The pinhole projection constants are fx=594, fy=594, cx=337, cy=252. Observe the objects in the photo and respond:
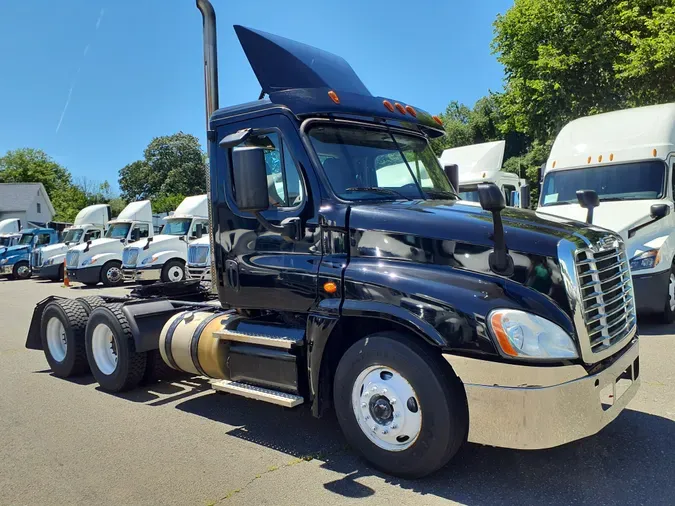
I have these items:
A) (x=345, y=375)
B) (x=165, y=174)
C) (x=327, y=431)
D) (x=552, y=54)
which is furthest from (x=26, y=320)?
(x=165, y=174)

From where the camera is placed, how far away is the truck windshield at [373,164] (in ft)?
14.5

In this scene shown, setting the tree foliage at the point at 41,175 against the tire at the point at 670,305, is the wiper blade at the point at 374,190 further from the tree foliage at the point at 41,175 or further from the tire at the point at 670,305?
the tree foliage at the point at 41,175

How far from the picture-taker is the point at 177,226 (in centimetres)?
1975

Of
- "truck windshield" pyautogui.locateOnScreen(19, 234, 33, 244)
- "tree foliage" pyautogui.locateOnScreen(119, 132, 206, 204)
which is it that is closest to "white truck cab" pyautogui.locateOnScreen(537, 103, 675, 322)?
"truck windshield" pyautogui.locateOnScreen(19, 234, 33, 244)

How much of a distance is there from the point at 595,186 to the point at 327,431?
6.83m

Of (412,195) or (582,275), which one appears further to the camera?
(412,195)

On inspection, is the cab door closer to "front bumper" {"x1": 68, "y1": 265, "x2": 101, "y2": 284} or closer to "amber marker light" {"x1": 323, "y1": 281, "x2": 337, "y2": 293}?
"amber marker light" {"x1": 323, "y1": 281, "x2": 337, "y2": 293}

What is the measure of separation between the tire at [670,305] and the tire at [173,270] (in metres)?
13.8

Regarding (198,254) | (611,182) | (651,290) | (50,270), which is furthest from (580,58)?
(50,270)

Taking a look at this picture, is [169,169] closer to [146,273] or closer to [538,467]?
[146,273]

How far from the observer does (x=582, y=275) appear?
3621 millimetres

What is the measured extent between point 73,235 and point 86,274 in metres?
5.07

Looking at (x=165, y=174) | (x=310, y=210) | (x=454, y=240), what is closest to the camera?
(x=454, y=240)

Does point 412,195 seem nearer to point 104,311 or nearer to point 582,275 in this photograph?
point 582,275
